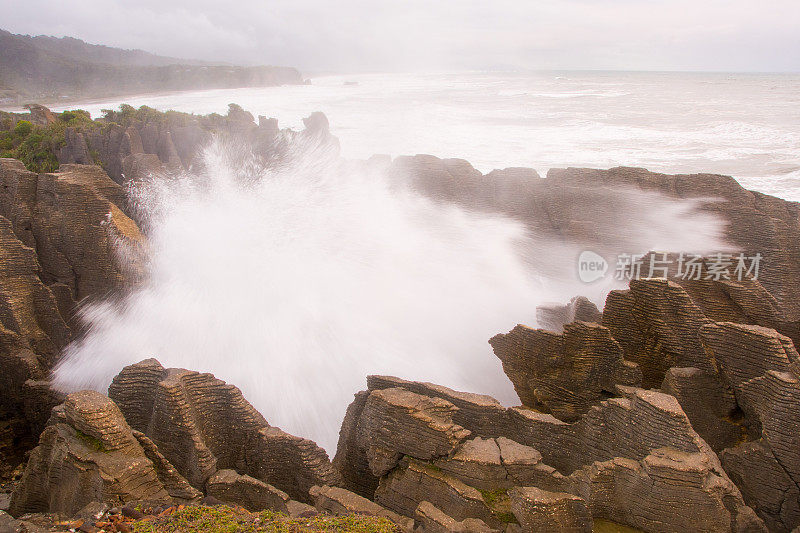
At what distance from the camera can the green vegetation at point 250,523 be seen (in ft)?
18.1

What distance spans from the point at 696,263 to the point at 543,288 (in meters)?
3.41

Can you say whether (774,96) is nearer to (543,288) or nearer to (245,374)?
(543,288)

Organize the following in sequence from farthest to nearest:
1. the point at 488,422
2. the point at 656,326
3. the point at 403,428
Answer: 1. the point at 656,326
2. the point at 488,422
3. the point at 403,428

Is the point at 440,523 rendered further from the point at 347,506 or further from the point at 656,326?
the point at 656,326

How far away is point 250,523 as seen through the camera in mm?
5652

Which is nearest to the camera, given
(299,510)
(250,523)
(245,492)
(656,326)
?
(250,523)

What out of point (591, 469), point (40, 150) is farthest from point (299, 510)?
point (40, 150)

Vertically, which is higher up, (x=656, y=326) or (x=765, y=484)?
(x=656, y=326)

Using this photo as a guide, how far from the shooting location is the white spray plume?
11070 mm

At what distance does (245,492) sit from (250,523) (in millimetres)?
1244

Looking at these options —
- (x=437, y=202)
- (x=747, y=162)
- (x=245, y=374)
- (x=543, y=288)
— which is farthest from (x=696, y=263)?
(x=747, y=162)

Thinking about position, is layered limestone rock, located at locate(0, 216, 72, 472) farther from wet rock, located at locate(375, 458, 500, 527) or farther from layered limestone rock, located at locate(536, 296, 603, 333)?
layered limestone rock, located at locate(536, 296, 603, 333)

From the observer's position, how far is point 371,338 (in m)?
12.1

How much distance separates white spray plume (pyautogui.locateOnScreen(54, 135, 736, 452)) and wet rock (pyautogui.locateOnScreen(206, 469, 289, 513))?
132 inches
